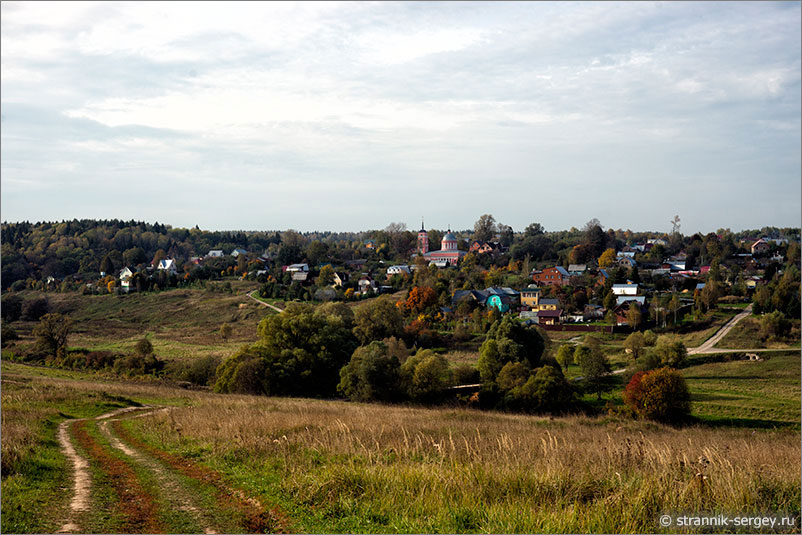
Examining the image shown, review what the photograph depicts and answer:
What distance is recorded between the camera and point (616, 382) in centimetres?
3981

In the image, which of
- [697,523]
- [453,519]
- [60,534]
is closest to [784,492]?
[697,523]

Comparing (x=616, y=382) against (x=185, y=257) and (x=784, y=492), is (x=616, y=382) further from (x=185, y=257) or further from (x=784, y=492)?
(x=185, y=257)

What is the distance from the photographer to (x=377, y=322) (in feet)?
164

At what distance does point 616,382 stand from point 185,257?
120m

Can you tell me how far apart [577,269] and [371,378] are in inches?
2668

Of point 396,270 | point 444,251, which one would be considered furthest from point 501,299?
point 444,251

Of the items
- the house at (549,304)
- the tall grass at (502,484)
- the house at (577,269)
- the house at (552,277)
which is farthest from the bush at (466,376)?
the house at (577,269)

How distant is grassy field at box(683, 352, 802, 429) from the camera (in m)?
30.2

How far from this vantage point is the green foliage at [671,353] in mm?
42859

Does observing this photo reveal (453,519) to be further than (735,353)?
No

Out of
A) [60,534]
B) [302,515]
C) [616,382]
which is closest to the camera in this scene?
[60,534]

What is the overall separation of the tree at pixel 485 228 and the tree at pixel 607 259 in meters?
44.3

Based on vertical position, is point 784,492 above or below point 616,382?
above

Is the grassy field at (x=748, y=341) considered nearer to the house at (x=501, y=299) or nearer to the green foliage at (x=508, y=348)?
the green foliage at (x=508, y=348)
